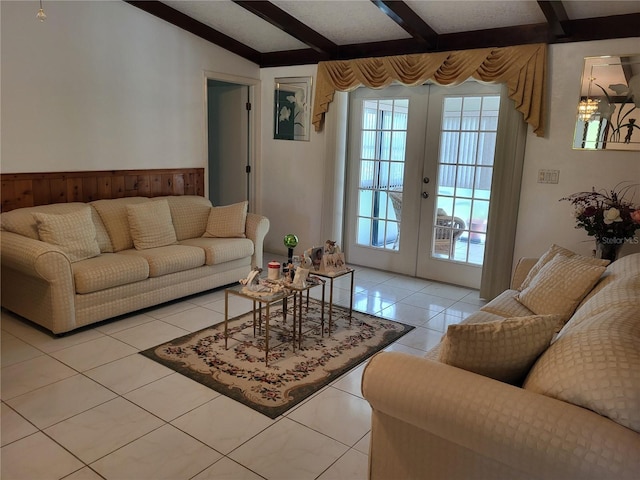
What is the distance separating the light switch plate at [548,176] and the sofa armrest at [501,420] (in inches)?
120

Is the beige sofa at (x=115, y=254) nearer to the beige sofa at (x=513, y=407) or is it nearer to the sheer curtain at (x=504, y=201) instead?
the sheer curtain at (x=504, y=201)

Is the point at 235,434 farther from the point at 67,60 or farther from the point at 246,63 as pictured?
the point at 246,63

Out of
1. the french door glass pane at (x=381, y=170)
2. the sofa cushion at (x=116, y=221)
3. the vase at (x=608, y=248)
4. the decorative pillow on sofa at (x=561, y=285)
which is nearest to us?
the decorative pillow on sofa at (x=561, y=285)

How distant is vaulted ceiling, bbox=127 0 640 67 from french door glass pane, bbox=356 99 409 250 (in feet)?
2.08

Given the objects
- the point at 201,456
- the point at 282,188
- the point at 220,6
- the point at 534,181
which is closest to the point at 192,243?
the point at 282,188

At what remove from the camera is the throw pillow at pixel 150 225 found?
4.21 meters

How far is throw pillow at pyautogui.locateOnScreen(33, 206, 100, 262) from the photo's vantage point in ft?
11.8

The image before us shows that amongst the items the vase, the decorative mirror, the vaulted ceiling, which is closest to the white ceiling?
the vaulted ceiling

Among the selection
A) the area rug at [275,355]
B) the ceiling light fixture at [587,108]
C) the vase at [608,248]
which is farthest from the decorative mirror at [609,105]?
the area rug at [275,355]

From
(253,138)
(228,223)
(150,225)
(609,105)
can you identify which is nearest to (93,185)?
(150,225)

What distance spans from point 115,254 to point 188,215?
950 millimetres

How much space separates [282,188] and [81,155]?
233cm

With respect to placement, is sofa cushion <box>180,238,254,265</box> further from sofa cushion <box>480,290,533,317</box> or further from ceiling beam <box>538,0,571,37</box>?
ceiling beam <box>538,0,571,37</box>

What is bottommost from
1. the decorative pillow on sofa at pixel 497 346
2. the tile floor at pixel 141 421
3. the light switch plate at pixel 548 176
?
the tile floor at pixel 141 421
